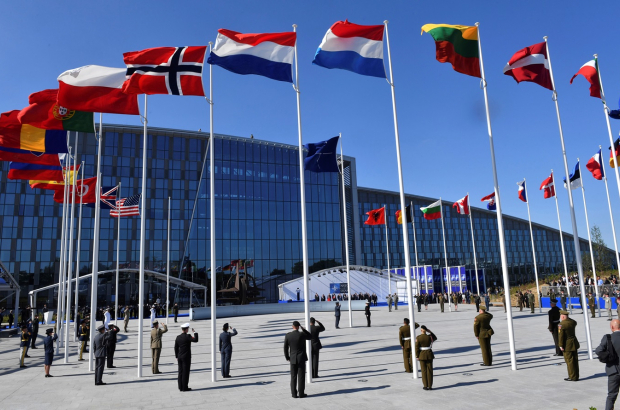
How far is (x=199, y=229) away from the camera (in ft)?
207

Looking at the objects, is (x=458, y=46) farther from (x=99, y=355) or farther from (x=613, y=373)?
(x=99, y=355)

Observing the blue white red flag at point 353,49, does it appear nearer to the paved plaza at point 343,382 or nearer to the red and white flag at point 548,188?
the paved plaza at point 343,382

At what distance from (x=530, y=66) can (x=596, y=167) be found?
→ 10.4 metres

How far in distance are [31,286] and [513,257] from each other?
309 ft

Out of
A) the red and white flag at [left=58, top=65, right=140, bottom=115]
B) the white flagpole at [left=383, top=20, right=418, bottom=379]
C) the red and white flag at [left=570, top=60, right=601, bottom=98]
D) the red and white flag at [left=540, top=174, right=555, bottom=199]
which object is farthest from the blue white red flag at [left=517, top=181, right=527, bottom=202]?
the red and white flag at [left=58, top=65, right=140, bottom=115]

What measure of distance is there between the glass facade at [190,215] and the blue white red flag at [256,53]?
48194mm

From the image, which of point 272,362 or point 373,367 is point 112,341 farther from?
point 373,367

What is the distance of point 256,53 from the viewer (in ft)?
40.7

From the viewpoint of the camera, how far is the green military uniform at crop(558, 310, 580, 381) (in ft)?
34.7

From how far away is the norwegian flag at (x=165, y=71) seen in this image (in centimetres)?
1280

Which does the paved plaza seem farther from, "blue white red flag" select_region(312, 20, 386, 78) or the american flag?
"blue white red flag" select_region(312, 20, 386, 78)

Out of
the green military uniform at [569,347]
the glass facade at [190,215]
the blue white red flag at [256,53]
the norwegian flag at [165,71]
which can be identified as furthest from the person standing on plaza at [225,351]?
the glass facade at [190,215]

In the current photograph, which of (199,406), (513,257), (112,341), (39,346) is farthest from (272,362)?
(513,257)

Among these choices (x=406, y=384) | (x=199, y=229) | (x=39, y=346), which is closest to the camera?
(x=406, y=384)
